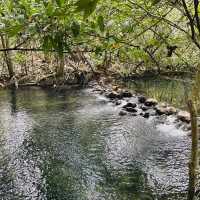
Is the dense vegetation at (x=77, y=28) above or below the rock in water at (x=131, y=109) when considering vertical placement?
above

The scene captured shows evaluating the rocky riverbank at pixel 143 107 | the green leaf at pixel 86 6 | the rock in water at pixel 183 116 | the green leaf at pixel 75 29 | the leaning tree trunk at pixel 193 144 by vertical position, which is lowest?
the rocky riverbank at pixel 143 107

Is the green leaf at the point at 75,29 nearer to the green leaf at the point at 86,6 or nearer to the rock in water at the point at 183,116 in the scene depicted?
the green leaf at the point at 86,6

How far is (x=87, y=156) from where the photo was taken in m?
11.1

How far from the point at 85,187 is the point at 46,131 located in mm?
5368

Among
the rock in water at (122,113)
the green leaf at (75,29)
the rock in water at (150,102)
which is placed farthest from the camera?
the rock in water at (150,102)

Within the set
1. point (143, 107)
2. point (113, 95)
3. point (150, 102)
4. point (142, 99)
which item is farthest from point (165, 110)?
point (113, 95)

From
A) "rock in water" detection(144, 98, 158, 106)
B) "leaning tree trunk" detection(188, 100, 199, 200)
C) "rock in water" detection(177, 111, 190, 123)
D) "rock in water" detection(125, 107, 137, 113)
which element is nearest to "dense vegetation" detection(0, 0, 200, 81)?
"leaning tree trunk" detection(188, 100, 199, 200)

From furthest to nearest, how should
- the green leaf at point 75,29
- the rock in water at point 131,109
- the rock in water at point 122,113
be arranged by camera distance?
the rock in water at point 131,109 → the rock in water at point 122,113 → the green leaf at point 75,29

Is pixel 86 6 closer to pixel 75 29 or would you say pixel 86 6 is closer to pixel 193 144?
pixel 75 29

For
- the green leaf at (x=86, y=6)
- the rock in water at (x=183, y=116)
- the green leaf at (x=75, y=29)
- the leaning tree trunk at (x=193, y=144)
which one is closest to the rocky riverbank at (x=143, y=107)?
the rock in water at (x=183, y=116)

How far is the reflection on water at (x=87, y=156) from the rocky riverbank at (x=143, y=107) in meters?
0.65

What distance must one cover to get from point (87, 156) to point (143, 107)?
265 inches

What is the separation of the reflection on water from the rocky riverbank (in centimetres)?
65

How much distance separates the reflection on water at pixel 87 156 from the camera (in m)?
8.78
